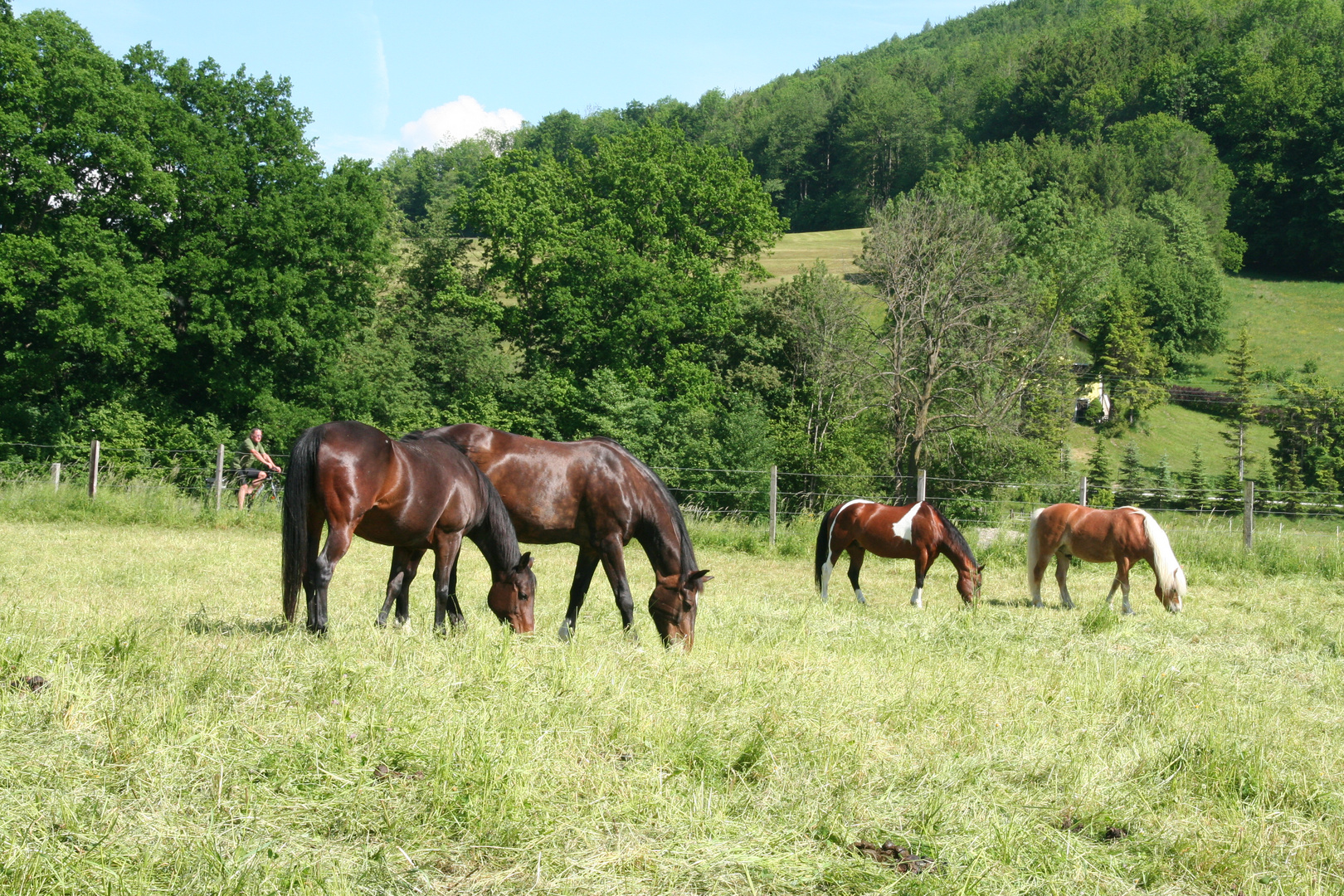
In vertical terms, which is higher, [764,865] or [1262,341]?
[1262,341]

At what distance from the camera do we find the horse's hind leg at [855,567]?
450 inches

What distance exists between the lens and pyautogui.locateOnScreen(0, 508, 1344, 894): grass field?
298 centimetres

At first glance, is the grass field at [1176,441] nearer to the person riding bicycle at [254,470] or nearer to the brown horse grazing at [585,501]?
the person riding bicycle at [254,470]

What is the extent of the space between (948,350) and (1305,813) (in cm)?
2859

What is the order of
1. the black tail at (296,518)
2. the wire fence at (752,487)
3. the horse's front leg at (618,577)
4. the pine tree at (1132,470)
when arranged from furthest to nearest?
the pine tree at (1132,470) < the wire fence at (752,487) < the horse's front leg at (618,577) < the black tail at (296,518)

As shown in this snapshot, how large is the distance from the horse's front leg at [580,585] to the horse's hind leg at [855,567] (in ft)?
14.9

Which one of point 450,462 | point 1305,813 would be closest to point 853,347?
point 450,462

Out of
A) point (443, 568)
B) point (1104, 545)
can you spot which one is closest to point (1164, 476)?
point (1104, 545)

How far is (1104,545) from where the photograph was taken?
36.7 ft

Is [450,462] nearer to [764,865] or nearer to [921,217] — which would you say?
[764,865]

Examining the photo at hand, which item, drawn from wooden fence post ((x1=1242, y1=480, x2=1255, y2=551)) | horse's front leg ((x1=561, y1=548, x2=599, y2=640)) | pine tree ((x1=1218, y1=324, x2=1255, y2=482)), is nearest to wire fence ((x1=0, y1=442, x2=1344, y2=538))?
wooden fence post ((x1=1242, y1=480, x2=1255, y2=551))

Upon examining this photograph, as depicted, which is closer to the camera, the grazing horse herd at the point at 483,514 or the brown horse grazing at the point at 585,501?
the grazing horse herd at the point at 483,514

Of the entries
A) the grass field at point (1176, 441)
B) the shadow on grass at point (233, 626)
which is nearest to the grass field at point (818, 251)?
the grass field at point (1176, 441)

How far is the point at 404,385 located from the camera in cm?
3391
